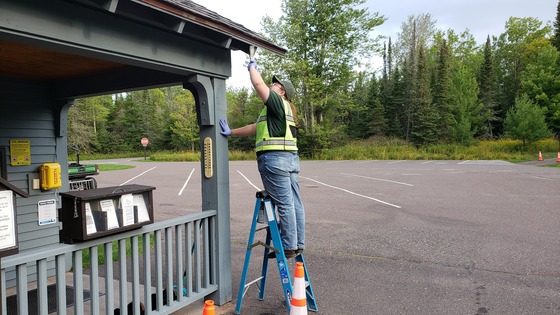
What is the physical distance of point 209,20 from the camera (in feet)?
10.6

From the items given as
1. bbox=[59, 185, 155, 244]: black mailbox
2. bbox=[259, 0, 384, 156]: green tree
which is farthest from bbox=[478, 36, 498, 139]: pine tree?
bbox=[59, 185, 155, 244]: black mailbox

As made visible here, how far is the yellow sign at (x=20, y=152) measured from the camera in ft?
14.2

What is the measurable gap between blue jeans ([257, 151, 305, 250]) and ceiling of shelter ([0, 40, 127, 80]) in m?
1.93

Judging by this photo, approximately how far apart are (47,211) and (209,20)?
335 cm

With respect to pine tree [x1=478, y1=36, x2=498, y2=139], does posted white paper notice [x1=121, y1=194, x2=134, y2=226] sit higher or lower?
lower

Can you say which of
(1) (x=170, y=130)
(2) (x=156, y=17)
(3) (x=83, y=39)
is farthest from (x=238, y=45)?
(1) (x=170, y=130)

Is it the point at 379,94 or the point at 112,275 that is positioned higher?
the point at 379,94

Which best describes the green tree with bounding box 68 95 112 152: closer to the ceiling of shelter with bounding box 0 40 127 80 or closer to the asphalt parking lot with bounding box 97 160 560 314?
the asphalt parking lot with bounding box 97 160 560 314

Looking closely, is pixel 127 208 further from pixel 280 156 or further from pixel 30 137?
pixel 30 137

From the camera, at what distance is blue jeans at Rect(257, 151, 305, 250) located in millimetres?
3328

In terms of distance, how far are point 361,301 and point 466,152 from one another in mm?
29693

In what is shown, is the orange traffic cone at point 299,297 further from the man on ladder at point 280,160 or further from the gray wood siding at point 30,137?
the gray wood siding at point 30,137

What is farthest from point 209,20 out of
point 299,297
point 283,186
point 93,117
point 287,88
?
point 93,117

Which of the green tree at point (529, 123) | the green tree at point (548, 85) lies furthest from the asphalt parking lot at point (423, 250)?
the green tree at point (548, 85)
